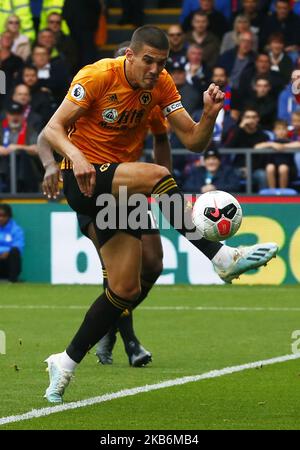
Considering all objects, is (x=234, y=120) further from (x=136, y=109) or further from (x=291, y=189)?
(x=136, y=109)

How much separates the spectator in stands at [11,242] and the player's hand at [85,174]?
9.35m

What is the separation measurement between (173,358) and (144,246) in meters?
1.28

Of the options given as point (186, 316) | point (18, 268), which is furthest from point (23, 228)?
point (186, 316)

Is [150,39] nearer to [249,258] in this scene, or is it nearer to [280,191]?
[249,258]

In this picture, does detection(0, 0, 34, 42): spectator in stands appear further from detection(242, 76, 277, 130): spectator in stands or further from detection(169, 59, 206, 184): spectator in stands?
detection(242, 76, 277, 130): spectator in stands

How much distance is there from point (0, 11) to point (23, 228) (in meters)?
4.51

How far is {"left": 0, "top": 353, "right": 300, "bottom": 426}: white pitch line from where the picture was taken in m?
7.33

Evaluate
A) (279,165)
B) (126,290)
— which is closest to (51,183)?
(126,290)

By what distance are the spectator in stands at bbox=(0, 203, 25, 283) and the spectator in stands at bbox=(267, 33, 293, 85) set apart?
4.19 m

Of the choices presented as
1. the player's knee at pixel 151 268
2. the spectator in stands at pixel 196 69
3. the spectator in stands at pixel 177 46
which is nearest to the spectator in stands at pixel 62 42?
the spectator in stands at pixel 177 46

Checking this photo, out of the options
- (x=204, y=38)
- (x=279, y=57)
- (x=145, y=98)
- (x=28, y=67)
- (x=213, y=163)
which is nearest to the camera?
(x=145, y=98)

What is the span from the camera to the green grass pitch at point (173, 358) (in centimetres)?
733

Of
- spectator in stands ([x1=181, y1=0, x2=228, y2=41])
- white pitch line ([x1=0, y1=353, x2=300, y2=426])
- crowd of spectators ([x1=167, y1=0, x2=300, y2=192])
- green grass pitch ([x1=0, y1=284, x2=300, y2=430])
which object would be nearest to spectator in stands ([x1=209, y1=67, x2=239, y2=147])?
crowd of spectators ([x1=167, y1=0, x2=300, y2=192])

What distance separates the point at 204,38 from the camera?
756 inches
